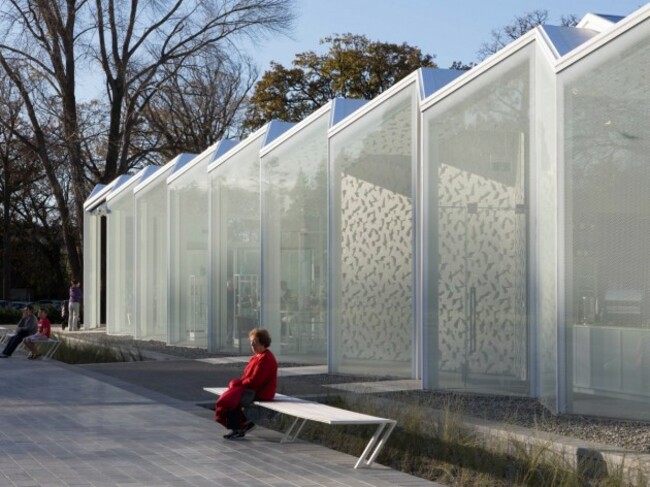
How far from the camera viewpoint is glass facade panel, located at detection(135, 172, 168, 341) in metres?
30.7

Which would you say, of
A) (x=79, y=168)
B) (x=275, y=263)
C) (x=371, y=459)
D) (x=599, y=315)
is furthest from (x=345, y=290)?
(x=79, y=168)

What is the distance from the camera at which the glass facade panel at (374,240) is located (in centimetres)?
1786

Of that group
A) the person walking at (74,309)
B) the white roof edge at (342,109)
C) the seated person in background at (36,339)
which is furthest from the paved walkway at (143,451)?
the person walking at (74,309)

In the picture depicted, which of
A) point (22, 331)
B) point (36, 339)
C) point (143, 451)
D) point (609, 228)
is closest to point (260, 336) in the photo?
point (143, 451)

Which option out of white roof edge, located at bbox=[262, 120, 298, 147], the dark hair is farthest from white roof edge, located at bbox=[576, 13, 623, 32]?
white roof edge, located at bbox=[262, 120, 298, 147]

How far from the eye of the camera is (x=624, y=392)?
Answer: 11836 millimetres

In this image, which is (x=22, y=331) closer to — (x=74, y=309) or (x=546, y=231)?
(x=74, y=309)

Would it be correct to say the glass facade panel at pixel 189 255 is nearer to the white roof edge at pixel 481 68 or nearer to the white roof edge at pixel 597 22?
the white roof edge at pixel 481 68

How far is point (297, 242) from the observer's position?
2188 cm

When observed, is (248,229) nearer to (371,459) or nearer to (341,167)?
(341,167)

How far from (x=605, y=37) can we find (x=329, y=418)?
5256mm

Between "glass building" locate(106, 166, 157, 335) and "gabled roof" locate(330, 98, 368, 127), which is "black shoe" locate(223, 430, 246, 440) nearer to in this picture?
"gabled roof" locate(330, 98, 368, 127)

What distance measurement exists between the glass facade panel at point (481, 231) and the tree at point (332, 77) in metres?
34.5

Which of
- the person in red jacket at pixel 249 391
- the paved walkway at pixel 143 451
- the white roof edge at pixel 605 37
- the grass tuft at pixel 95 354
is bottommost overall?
the paved walkway at pixel 143 451
